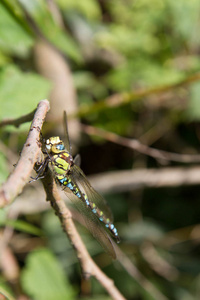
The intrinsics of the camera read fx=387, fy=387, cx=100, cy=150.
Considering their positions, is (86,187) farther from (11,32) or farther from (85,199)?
(11,32)

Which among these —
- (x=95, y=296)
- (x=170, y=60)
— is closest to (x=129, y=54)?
(x=170, y=60)

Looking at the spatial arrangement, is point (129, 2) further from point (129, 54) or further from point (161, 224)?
point (161, 224)

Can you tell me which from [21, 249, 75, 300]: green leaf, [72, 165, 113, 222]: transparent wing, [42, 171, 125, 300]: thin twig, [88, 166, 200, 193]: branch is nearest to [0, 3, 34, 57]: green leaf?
[72, 165, 113, 222]: transparent wing

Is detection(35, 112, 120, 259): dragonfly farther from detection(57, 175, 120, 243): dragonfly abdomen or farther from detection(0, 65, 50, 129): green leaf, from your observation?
detection(0, 65, 50, 129): green leaf

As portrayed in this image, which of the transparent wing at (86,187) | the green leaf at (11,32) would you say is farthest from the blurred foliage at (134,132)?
the transparent wing at (86,187)

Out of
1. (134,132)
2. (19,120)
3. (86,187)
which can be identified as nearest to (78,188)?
(86,187)

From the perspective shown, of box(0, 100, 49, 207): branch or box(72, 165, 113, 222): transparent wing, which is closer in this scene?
box(0, 100, 49, 207): branch
